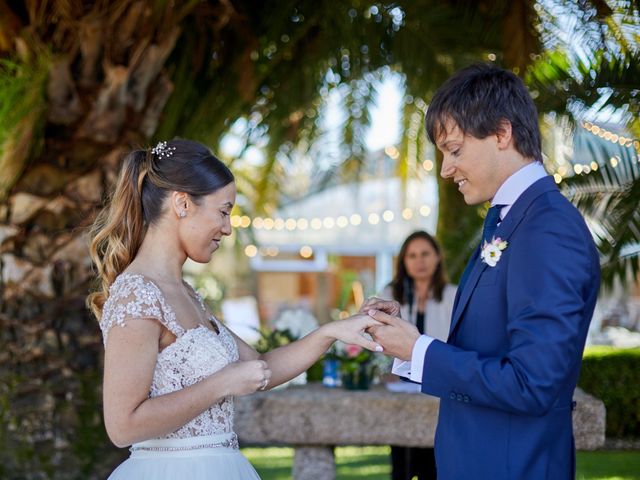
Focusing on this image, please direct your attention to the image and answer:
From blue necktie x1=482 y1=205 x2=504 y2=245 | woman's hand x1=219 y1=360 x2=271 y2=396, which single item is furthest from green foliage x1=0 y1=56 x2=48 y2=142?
blue necktie x1=482 y1=205 x2=504 y2=245

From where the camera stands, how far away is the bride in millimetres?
2592

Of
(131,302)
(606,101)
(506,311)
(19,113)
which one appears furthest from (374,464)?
(506,311)

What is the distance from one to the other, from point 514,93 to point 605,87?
3141 mm

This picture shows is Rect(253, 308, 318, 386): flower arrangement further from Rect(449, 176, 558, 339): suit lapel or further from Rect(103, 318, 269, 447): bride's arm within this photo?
Rect(449, 176, 558, 339): suit lapel

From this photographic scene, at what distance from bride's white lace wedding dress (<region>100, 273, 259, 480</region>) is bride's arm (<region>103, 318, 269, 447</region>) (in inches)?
2.4

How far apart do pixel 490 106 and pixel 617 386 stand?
5790mm

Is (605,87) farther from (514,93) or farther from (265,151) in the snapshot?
(265,151)

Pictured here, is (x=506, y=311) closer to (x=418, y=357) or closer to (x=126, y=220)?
(x=418, y=357)

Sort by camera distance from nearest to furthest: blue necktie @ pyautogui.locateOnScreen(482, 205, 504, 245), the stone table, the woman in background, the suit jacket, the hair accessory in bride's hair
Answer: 1. the suit jacket
2. blue necktie @ pyautogui.locateOnScreen(482, 205, 504, 245)
3. the hair accessory in bride's hair
4. the stone table
5. the woman in background

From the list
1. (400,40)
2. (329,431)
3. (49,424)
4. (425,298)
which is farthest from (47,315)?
(400,40)

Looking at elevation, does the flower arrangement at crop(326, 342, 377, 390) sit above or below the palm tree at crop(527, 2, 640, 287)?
below

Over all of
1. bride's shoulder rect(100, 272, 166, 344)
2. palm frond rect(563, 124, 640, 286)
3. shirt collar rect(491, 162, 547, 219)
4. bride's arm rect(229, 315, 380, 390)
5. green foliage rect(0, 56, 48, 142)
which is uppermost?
green foliage rect(0, 56, 48, 142)

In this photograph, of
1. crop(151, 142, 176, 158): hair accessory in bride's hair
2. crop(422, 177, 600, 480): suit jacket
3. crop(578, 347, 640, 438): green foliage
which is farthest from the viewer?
crop(578, 347, 640, 438): green foliage

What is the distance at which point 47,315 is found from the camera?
211 inches
